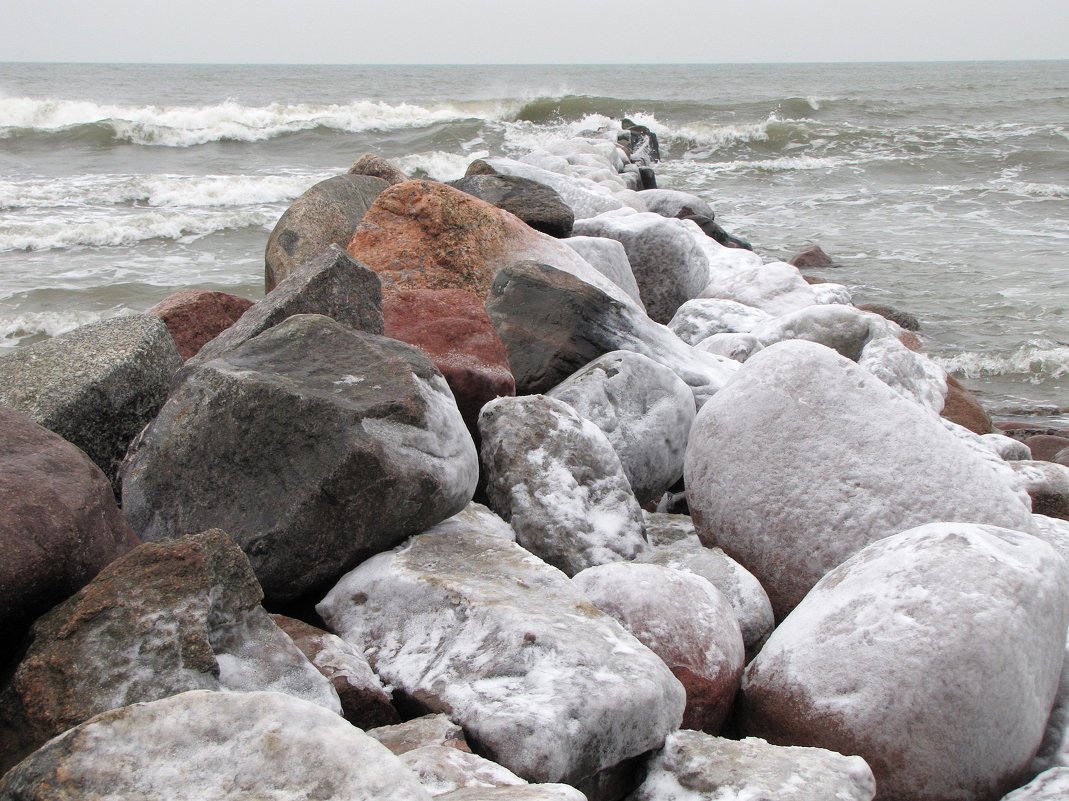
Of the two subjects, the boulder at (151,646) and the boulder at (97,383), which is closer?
the boulder at (151,646)

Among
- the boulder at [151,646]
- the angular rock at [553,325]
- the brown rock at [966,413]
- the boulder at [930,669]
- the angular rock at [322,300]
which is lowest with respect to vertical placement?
the brown rock at [966,413]

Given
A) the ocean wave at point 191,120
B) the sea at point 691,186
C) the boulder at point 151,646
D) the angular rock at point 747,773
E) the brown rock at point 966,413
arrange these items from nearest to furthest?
the boulder at point 151,646 < the angular rock at point 747,773 < the brown rock at point 966,413 < the sea at point 691,186 < the ocean wave at point 191,120

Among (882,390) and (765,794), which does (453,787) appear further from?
(882,390)

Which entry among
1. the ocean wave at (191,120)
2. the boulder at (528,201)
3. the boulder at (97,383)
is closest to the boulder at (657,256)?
the boulder at (528,201)

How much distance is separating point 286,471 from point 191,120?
77.7ft

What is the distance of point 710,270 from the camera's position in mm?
7836

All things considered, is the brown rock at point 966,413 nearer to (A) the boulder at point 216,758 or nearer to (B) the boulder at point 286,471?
(B) the boulder at point 286,471

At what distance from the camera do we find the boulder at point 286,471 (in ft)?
8.68

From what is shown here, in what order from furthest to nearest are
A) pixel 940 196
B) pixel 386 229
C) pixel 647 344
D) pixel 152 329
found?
pixel 940 196 → pixel 386 229 → pixel 647 344 → pixel 152 329

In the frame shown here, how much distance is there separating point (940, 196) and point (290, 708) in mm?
17188

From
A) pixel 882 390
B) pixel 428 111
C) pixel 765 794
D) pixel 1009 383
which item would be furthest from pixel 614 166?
pixel 428 111

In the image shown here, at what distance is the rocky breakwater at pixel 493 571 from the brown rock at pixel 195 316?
13 mm

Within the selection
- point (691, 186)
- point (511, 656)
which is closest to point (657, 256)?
point (511, 656)

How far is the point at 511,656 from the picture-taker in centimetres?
229
